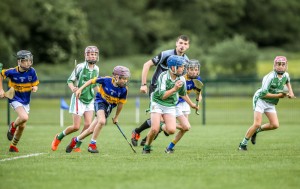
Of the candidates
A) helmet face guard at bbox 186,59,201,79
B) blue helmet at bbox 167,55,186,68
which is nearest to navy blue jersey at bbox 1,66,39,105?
blue helmet at bbox 167,55,186,68

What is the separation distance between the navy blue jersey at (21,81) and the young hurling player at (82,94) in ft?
2.55

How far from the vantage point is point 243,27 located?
301 feet

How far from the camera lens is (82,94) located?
14.3 meters

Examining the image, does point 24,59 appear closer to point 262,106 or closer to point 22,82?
point 22,82

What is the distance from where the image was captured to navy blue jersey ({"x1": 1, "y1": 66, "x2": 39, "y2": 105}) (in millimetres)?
13648

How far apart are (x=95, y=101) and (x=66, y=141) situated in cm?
395

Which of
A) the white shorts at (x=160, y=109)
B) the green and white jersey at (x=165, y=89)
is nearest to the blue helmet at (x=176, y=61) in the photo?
the green and white jersey at (x=165, y=89)

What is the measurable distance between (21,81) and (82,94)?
4.20 feet

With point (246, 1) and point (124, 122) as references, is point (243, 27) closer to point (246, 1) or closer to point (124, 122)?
point (246, 1)

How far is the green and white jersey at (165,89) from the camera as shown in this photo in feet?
41.8

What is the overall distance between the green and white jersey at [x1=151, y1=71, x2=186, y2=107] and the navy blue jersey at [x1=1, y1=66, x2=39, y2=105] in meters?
2.48

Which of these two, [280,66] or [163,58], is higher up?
[163,58]

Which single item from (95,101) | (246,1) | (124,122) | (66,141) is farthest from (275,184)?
(246,1)

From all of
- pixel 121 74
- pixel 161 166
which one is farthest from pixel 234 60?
pixel 161 166
